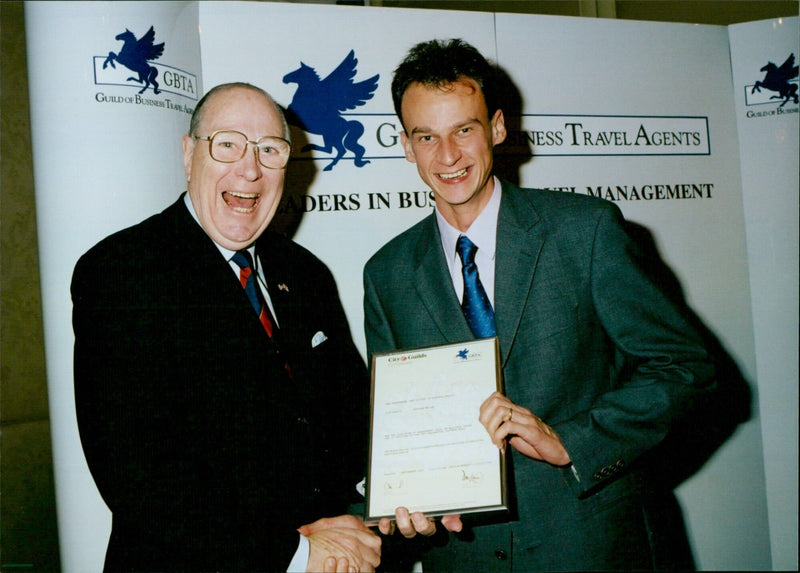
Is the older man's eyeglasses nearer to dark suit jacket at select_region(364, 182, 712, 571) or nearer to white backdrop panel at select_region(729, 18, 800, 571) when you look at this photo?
dark suit jacket at select_region(364, 182, 712, 571)

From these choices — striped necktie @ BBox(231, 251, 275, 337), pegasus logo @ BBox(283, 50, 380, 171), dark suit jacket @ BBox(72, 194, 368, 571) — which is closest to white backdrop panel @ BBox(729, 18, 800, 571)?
pegasus logo @ BBox(283, 50, 380, 171)

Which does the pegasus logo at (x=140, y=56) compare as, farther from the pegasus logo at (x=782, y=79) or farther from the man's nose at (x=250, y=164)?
the pegasus logo at (x=782, y=79)

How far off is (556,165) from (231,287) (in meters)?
1.92

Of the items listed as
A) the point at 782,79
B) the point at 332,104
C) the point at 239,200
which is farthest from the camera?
the point at 782,79

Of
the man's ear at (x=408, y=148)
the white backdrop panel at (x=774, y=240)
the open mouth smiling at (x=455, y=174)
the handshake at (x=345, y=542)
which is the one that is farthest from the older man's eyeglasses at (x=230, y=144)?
the white backdrop panel at (x=774, y=240)

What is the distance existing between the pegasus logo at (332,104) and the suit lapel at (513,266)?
1015 mm

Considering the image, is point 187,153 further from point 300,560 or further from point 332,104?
point 300,560

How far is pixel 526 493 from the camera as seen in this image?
1.99 m

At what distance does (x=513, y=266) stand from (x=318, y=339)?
2.78 ft

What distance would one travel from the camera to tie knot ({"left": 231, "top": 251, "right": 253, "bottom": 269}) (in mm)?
2221

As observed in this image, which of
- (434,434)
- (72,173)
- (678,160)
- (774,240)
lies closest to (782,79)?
(678,160)

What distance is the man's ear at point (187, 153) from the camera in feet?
7.35

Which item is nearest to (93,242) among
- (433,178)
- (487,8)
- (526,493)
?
(433,178)

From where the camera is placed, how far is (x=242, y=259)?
2238 millimetres
